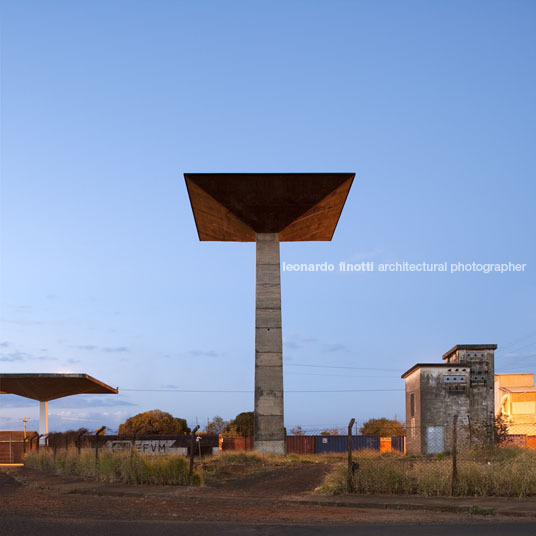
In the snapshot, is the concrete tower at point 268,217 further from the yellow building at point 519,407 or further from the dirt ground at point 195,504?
the yellow building at point 519,407

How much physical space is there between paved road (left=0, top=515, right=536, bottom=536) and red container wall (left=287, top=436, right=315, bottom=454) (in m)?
40.6

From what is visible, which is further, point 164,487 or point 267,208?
point 267,208

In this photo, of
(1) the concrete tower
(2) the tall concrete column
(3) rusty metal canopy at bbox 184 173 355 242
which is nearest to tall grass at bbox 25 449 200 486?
(2) the tall concrete column

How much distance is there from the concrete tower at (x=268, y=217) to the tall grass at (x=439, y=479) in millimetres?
18604

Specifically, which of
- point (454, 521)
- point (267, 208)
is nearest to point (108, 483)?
point (454, 521)

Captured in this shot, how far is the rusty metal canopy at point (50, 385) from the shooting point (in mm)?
41469

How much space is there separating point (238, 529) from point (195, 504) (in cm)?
417

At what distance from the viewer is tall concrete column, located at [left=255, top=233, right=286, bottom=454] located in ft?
113

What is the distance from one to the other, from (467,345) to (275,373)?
11151 millimetres

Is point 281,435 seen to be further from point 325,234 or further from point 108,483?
point 108,483

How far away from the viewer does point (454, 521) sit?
39.1 ft

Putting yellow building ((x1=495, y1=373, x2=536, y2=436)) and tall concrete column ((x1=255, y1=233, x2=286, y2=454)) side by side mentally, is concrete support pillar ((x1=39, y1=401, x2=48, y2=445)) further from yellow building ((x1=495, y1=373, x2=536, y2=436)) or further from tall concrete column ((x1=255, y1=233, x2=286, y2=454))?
yellow building ((x1=495, y1=373, x2=536, y2=436))

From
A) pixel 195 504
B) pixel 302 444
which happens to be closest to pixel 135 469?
pixel 195 504

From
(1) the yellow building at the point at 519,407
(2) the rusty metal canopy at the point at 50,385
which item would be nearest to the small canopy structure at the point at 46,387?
(2) the rusty metal canopy at the point at 50,385
